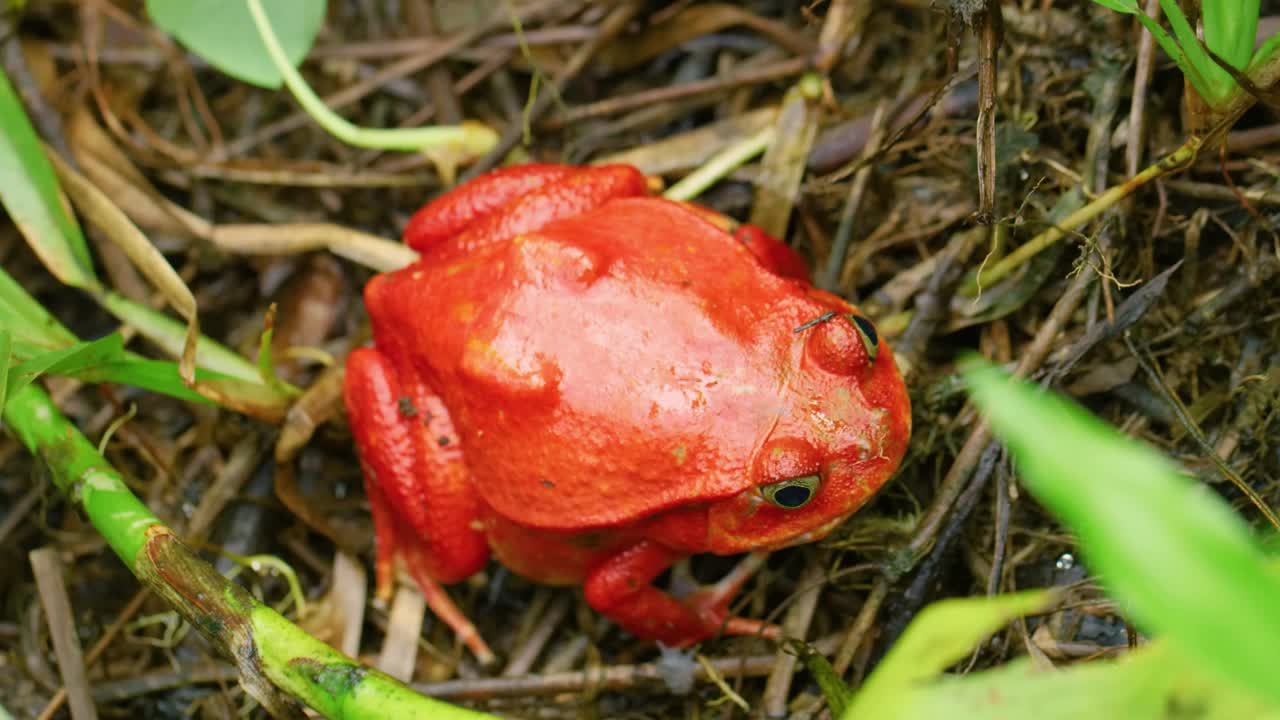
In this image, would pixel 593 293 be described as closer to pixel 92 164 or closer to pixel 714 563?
pixel 714 563

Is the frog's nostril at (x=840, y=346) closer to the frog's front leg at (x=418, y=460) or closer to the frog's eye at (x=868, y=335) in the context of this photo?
the frog's eye at (x=868, y=335)

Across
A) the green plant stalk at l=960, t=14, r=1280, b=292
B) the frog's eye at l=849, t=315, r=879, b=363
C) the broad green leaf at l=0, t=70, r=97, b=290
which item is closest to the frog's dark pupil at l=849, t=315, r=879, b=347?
the frog's eye at l=849, t=315, r=879, b=363

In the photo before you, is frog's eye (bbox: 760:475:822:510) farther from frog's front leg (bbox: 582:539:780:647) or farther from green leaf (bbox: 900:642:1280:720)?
green leaf (bbox: 900:642:1280:720)

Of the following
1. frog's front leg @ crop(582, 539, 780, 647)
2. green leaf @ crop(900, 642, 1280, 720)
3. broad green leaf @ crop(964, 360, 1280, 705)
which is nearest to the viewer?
broad green leaf @ crop(964, 360, 1280, 705)

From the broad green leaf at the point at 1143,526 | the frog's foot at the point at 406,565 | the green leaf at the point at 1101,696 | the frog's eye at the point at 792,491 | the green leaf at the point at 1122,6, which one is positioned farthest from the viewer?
the frog's foot at the point at 406,565

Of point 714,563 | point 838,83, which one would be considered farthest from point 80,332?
point 838,83

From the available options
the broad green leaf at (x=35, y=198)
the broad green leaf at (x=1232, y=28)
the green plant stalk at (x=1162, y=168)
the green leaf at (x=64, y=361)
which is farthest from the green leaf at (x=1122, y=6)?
the broad green leaf at (x=35, y=198)

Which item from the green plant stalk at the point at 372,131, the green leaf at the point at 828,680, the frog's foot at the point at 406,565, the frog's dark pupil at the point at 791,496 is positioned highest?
the green plant stalk at the point at 372,131
